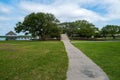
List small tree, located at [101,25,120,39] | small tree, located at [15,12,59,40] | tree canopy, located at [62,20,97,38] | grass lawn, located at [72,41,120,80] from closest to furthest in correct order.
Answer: grass lawn, located at [72,41,120,80]
small tree, located at [15,12,59,40]
tree canopy, located at [62,20,97,38]
small tree, located at [101,25,120,39]

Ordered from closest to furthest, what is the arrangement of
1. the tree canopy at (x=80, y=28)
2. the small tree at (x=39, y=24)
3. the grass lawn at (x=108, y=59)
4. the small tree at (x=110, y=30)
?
the grass lawn at (x=108, y=59), the small tree at (x=39, y=24), the tree canopy at (x=80, y=28), the small tree at (x=110, y=30)

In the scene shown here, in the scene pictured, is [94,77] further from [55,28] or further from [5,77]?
[55,28]

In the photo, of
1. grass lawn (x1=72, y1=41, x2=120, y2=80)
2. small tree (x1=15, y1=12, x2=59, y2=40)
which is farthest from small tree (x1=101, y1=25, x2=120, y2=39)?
grass lawn (x1=72, y1=41, x2=120, y2=80)

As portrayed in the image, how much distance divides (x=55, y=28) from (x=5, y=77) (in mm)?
58880

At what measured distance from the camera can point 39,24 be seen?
66250mm

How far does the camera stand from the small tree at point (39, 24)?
66000 millimetres

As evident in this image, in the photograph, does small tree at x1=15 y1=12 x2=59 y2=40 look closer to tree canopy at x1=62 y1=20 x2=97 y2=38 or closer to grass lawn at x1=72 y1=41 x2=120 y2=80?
tree canopy at x1=62 y1=20 x2=97 y2=38

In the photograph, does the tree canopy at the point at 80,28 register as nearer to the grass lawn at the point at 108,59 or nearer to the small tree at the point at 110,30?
the small tree at the point at 110,30

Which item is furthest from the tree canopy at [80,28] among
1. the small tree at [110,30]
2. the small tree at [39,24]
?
the small tree at [39,24]

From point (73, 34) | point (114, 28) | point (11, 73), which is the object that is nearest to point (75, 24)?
point (73, 34)

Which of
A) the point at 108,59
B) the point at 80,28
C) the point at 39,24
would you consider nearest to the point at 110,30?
the point at 80,28

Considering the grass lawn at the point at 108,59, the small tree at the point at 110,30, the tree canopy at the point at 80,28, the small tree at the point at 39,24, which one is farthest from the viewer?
the small tree at the point at 110,30

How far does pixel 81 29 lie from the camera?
8288cm

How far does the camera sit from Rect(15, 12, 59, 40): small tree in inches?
2598
